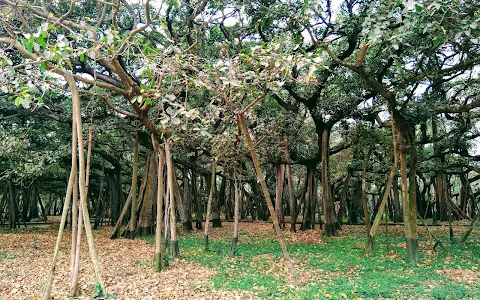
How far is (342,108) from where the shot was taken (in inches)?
449

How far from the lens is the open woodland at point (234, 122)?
16.6 feet

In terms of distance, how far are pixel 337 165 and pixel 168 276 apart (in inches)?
574

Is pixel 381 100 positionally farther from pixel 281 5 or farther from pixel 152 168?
pixel 152 168

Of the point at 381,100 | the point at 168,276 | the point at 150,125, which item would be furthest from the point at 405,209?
the point at 150,125

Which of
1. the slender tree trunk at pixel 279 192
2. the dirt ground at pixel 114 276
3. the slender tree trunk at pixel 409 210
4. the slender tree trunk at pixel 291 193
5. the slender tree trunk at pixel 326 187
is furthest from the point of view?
the slender tree trunk at pixel 279 192

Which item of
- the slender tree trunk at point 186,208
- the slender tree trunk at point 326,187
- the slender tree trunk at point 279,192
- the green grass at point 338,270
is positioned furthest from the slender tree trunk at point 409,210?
the slender tree trunk at point 186,208

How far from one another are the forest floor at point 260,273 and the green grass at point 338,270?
13 mm

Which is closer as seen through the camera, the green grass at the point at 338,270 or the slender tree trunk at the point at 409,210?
the green grass at the point at 338,270

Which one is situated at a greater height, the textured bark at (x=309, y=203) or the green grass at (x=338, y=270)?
the textured bark at (x=309, y=203)

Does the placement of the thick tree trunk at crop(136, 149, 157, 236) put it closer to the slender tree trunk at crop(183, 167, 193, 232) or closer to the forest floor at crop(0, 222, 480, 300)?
the slender tree trunk at crop(183, 167, 193, 232)

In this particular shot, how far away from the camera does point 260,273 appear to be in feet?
22.1

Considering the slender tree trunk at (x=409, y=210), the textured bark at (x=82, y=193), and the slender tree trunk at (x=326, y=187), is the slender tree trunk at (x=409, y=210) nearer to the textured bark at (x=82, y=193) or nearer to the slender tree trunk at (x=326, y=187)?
the slender tree trunk at (x=326, y=187)

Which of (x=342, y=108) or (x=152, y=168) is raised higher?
(x=342, y=108)

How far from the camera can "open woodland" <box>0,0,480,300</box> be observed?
506 centimetres
